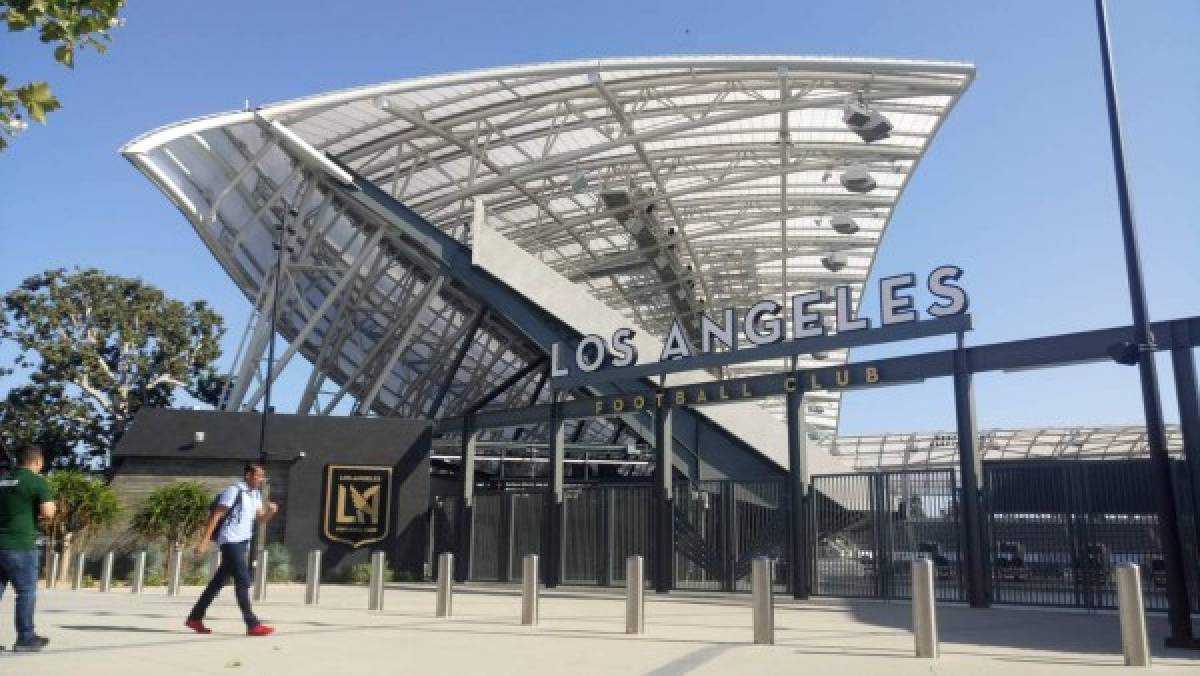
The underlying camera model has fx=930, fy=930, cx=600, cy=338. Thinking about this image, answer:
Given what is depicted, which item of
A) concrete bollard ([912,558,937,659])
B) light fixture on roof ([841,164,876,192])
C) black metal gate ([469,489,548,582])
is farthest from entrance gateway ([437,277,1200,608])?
light fixture on roof ([841,164,876,192])

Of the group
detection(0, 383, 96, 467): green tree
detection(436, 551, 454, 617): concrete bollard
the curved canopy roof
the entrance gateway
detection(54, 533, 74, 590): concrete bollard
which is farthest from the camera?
detection(0, 383, 96, 467): green tree

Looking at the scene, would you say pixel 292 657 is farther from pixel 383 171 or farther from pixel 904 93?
pixel 383 171

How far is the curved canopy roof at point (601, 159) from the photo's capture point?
26.4 meters

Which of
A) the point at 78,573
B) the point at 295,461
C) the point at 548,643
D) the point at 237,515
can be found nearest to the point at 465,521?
the point at 295,461

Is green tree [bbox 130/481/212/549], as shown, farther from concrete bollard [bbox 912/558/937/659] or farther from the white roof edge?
concrete bollard [bbox 912/558/937/659]

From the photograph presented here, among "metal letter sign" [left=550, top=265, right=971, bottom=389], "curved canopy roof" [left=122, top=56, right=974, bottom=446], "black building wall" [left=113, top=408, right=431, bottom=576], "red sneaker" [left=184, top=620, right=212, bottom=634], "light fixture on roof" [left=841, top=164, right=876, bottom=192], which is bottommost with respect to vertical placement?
"red sneaker" [left=184, top=620, right=212, bottom=634]

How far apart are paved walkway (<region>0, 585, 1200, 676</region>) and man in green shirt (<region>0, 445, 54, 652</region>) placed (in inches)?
12.2

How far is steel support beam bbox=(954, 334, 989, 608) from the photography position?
1628 centimetres

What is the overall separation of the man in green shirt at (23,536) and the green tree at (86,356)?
3556cm

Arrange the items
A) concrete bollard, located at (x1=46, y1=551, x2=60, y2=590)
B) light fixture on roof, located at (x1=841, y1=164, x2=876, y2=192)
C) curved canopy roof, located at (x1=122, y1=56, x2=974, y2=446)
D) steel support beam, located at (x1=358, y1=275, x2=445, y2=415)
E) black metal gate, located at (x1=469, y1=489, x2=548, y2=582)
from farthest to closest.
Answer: steel support beam, located at (x1=358, y1=275, x2=445, y2=415) → curved canopy roof, located at (x1=122, y1=56, x2=974, y2=446) → light fixture on roof, located at (x1=841, y1=164, x2=876, y2=192) → black metal gate, located at (x1=469, y1=489, x2=548, y2=582) → concrete bollard, located at (x1=46, y1=551, x2=60, y2=590)

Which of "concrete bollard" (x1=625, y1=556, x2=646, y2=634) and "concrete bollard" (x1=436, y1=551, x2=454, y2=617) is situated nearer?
"concrete bollard" (x1=625, y1=556, x2=646, y2=634)

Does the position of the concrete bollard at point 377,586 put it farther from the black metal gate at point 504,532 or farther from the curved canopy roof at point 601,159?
the curved canopy roof at point 601,159

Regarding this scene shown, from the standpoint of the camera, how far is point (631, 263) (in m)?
39.8

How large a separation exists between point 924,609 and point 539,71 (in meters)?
20.1
